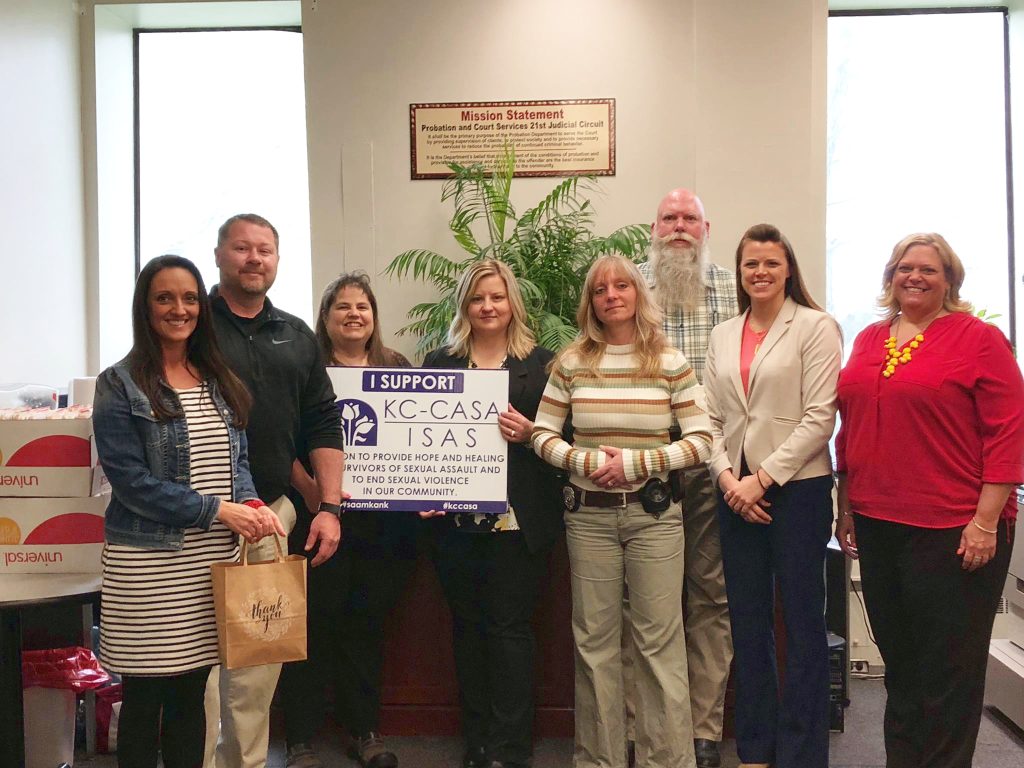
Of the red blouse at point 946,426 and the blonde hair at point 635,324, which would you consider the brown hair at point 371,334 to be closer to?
the blonde hair at point 635,324

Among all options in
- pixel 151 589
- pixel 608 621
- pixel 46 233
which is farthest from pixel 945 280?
pixel 46 233

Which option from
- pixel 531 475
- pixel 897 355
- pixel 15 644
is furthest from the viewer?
pixel 531 475

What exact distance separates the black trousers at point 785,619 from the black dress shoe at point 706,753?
21 centimetres

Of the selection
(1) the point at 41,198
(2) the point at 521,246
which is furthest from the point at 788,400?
(1) the point at 41,198

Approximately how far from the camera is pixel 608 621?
2510 mm

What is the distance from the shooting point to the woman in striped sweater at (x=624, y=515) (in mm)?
2459

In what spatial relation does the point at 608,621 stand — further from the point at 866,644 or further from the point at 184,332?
the point at 866,644

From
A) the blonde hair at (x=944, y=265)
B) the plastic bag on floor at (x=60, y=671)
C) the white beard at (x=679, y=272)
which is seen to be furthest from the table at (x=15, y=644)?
the blonde hair at (x=944, y=265)

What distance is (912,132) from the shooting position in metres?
4.73

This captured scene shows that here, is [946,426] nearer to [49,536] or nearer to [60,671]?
[49,536]

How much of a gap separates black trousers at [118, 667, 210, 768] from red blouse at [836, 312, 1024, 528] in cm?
180

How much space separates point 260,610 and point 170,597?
20cm

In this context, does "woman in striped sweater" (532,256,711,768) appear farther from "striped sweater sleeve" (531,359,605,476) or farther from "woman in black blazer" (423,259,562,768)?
"woman in black blazer" (423,259,562,768)

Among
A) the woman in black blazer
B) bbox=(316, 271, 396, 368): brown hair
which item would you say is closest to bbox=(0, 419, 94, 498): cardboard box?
bbox=(316, 271, 396, 368): brown hair
